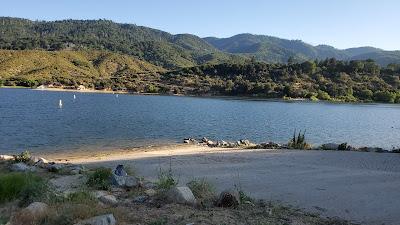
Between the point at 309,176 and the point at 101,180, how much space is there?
26.0 ft

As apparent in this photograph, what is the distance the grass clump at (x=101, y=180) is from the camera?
12.6m

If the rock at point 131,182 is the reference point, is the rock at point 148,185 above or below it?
below

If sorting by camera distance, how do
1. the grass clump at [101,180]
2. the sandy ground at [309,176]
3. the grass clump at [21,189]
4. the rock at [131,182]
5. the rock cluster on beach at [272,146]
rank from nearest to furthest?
the grass clump at [21,189], the sandy ground at [309,176], the grass clump at [101,180], the rock at [131,182], the rock cluster on beach at [272,146]

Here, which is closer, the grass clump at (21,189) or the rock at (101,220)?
the rock at (101,220)

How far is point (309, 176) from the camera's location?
16.7 metres

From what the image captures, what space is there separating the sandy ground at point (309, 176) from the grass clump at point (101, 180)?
2980 mm

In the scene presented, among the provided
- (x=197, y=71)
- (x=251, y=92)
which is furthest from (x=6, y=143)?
(x=197, y=71)

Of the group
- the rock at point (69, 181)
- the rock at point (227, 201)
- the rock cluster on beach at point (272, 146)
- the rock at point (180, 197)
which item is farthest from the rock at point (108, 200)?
the rock cluster on beach at point (272, 146)

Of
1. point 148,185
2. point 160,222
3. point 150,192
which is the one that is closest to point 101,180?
point 148,185

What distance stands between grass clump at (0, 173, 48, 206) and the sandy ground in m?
5.89

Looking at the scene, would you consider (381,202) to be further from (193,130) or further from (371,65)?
(371,65)

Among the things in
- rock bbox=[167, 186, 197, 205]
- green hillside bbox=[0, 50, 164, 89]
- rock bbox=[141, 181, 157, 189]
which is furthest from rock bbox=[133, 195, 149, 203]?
green hillside bbox=[0, 50, 164, 89]

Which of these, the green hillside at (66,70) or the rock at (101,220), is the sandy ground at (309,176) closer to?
the rock at (101,220)

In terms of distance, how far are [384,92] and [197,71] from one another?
64.4m
